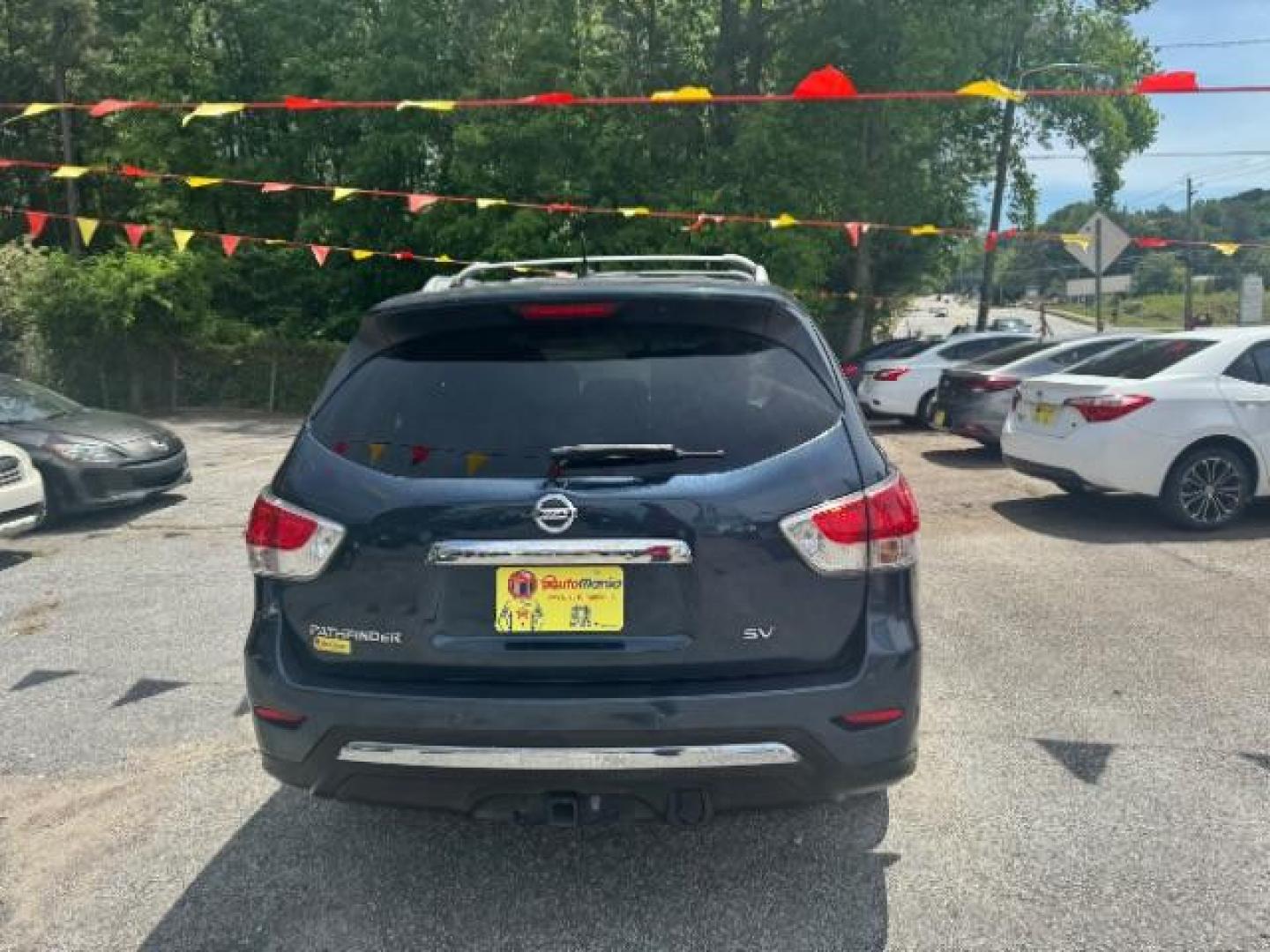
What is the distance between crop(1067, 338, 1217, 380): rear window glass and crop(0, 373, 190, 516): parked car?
8493mm

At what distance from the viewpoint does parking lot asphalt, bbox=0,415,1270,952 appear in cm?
281

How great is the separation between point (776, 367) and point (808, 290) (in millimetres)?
20316

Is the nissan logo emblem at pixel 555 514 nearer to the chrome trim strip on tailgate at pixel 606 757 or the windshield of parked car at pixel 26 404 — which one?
the chrome trim strip on tailgate at pixel 606 757

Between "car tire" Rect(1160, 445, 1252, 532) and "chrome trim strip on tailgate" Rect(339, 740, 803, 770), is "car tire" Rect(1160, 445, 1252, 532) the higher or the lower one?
the lower one

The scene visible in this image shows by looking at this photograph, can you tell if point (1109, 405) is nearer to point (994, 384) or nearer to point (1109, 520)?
point (1109, 520)

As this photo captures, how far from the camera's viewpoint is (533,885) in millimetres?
3020

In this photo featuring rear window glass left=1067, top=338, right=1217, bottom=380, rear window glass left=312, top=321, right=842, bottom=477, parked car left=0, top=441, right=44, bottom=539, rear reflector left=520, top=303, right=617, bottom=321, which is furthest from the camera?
rear window glass left=1067, top=338, right=1217, bottom=380

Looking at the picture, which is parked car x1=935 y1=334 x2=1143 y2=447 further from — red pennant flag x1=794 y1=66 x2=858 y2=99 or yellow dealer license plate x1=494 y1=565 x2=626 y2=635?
yellow dealer license plate x1=494 y1=565 x2=626 y2=635

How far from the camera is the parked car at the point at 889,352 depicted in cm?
1573

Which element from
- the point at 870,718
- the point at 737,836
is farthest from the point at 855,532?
the point at 737,836

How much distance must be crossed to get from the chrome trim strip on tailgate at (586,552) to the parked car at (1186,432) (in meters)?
6.34

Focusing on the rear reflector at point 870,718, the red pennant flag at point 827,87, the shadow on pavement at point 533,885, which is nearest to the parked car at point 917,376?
the red pennant flag at point 827,87

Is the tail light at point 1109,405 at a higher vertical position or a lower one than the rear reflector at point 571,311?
lower

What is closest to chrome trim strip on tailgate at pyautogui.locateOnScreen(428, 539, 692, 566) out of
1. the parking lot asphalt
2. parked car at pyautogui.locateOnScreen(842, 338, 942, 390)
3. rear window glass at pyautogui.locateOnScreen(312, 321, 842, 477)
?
rear window glass at pyautogui.locateOnScreen(312, 321, 842, 477)
